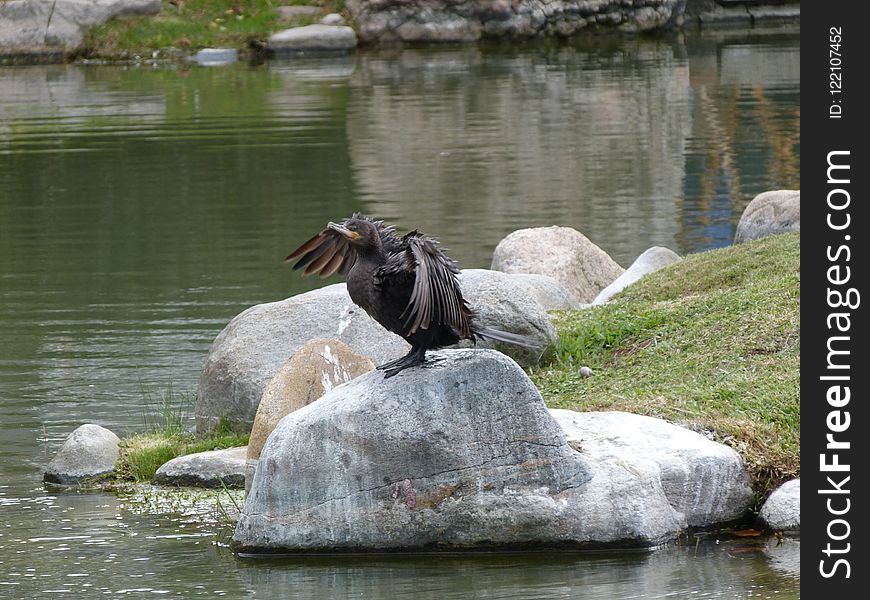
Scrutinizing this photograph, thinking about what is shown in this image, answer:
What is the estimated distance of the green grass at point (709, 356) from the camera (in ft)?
26.9

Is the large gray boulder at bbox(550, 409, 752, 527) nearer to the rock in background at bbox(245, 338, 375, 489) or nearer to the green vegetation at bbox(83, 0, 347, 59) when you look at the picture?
the rock in background at bbox(245, 338, 375, 489)

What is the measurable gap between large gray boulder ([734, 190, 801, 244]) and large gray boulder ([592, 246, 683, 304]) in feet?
2.97

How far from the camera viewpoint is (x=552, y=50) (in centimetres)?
4366

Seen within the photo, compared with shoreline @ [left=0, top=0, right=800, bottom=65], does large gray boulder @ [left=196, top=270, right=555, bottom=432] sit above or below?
below

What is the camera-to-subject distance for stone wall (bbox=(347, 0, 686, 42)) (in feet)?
146

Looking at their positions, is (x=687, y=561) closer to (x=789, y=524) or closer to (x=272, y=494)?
(x=789, y=524)

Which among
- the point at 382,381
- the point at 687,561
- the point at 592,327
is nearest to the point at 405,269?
the point at 382,381

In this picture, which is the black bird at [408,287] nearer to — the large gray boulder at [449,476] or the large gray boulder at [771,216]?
the large gray boulder at [449,476]

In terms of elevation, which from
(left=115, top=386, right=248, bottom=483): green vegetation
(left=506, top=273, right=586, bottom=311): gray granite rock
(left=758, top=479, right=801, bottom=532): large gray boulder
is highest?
(left=506, top=273, right=586, bottom=311): gray granite rock

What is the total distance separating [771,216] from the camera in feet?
47.6

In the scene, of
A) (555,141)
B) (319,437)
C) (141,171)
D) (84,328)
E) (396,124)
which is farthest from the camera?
(396,124)

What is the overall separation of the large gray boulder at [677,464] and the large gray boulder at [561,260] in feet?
20.0

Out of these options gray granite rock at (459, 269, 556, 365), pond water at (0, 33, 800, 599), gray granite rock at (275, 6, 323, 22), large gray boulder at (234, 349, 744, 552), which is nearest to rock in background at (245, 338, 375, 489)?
pond water at (0, 33, 800, 599)
